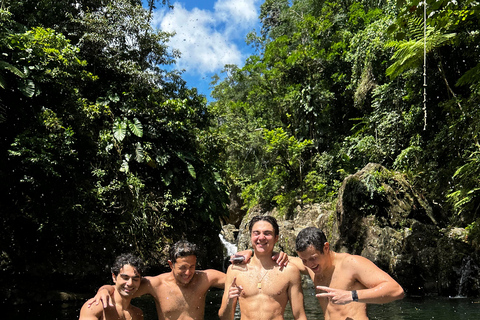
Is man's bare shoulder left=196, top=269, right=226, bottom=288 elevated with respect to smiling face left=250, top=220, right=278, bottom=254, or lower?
lower

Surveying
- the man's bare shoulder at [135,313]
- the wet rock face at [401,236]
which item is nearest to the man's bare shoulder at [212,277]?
the man's bare shoulder at [135,313]

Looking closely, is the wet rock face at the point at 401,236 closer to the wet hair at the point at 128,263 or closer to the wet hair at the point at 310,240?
the wet hair at the point at 310,240

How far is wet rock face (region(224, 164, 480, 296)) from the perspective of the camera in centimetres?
1095

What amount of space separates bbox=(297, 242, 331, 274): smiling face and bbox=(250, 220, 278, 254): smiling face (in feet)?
1.16

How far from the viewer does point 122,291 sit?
12.0ft

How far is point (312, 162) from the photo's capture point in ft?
70.4

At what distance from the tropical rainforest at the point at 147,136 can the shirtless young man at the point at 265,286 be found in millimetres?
5274

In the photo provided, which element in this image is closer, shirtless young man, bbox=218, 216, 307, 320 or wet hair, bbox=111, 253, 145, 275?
shirtless young man, bbox=218, 216, 307, 320

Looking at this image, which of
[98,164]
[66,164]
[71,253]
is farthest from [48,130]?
[71,253]

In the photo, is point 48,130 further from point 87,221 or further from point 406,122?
point 406,122

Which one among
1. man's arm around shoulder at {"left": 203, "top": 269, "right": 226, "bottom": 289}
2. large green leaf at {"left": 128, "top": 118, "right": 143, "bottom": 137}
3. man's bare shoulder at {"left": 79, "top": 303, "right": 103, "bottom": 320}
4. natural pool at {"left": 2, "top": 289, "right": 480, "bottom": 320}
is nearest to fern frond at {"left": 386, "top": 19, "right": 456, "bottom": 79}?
natural pool at {"left": 2, "top": 289, "right": 480, "bottom": 320}

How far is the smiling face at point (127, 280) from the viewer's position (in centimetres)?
362

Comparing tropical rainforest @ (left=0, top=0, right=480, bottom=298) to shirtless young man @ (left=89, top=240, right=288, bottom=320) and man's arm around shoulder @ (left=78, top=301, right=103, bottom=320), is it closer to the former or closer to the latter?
shirtless young man @ (left=89, top=240, right=288, bottom=320)

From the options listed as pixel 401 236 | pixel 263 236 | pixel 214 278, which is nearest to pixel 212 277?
pixel 214 278
